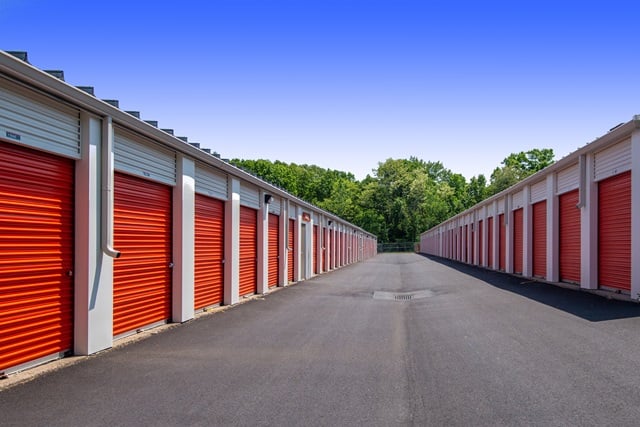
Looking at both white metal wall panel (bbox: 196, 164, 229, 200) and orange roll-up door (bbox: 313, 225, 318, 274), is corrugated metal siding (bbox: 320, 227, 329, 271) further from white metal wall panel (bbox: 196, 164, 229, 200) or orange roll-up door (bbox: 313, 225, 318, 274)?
white metal wall panel (bbox: 196, 164, 229, 200)

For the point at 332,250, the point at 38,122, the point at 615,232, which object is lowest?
the point at 332,250

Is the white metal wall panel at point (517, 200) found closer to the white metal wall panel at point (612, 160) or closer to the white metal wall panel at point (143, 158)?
the white metal wall panel at point (612, 160)

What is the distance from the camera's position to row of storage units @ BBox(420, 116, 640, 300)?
1208 centimetres

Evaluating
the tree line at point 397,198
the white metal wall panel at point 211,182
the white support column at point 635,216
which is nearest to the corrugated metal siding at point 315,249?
the white metal wall panel at point 211,182

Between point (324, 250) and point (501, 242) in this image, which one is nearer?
point (501, 242)

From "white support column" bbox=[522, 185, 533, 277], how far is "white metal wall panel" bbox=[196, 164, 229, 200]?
14.3m

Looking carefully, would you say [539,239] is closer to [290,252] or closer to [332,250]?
[290,252]

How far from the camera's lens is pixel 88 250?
6.81 m

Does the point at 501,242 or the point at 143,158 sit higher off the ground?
A: the point at 143,158

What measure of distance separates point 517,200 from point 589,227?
962 cm

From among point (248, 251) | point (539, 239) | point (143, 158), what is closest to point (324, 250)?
point (539, 239)

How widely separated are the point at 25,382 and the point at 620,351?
7401mm

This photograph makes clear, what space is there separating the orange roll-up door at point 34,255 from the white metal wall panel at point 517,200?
66.4 feet

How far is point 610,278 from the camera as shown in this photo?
523 inches
